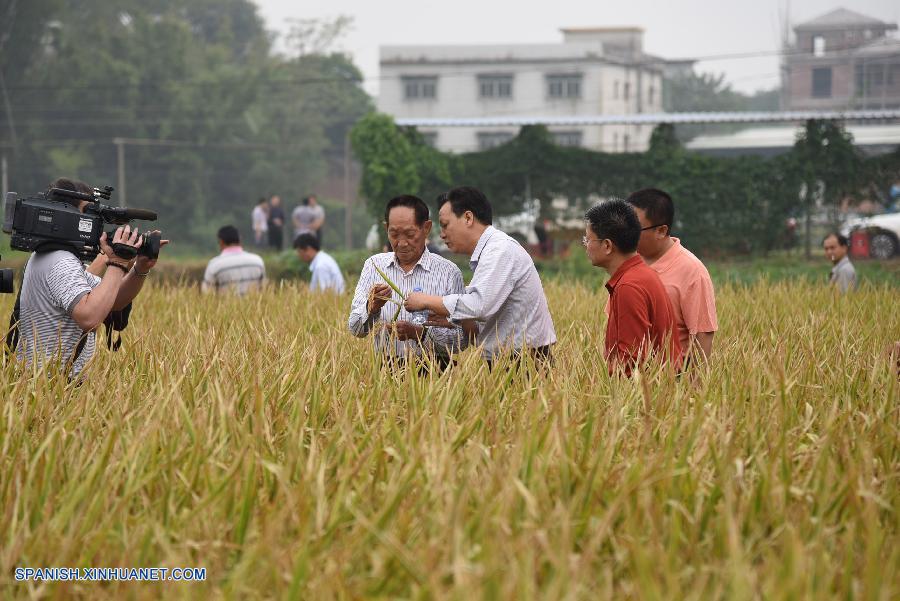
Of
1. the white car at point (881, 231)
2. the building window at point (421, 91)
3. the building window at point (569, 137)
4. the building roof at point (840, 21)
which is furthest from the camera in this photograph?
the building roof at point (840, 21)

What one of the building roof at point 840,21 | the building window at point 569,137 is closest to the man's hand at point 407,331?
the building window at point 569,137

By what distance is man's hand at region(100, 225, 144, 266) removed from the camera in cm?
445

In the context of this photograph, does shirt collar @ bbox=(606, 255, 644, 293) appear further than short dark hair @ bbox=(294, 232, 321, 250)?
No

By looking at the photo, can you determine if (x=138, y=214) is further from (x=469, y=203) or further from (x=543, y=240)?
(x=543, y=240)

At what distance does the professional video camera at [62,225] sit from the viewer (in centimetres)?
438

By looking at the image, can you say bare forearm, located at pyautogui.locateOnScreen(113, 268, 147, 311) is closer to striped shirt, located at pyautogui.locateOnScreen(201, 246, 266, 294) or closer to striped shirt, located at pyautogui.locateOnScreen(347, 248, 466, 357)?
striped shirt, located at pyautogui.locateOnScreen(347, 248, 466, 357)

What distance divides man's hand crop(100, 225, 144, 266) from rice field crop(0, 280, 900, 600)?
415 millimetres

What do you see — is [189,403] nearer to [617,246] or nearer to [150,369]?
[150,369]

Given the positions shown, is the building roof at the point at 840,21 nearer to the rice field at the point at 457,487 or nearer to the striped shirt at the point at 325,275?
the striped shirt at the point at 325,275

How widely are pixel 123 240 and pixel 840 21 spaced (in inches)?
2936

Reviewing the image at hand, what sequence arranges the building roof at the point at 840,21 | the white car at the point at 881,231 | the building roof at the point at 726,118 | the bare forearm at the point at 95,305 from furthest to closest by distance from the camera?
the building roof at the point at 840,21, the building roof at the point at 726,118, the white car at the point at 881,231, the bare forearm at the point at 95,305

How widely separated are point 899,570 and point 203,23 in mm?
57847

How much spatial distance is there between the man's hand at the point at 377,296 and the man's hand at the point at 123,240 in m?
0.92

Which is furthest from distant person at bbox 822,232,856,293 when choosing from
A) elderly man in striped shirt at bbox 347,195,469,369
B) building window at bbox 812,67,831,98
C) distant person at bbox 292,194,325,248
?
building window at bbox 812,67,831,98
